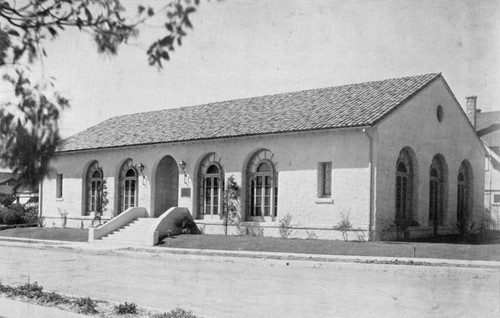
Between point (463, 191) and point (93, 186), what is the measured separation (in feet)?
57.2

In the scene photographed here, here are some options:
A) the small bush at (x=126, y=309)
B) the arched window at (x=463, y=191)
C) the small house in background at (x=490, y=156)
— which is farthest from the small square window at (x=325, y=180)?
the small bush at (x=126, y=309)

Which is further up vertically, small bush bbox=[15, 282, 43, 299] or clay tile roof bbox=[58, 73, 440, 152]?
clay tile roof bbox=[58, 73, 440, 152]

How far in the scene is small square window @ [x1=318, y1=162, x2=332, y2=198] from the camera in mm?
20250

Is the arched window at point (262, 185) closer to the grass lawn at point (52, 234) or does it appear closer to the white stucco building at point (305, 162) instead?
the white stucco building at point (305, 162)

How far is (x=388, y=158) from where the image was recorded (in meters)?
19.6

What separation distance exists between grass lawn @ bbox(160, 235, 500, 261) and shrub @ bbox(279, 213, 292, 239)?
854mm

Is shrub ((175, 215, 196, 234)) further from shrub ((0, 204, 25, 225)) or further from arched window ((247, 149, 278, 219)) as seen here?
shrub ((0, 204, 25, 225))

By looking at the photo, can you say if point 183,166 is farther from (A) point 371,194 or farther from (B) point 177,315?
(B) point 177,315

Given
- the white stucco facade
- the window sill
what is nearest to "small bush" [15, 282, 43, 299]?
the white stucco facade

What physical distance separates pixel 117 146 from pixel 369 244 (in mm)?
13578

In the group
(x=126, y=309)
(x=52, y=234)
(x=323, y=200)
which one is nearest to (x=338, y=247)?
(x=323, y=200)

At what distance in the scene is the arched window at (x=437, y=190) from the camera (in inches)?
898

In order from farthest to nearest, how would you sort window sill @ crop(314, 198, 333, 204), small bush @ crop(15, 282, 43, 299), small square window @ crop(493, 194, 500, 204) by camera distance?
small square window @ crop(493, 194, 500, 204)
window sill @ crop(314, 198, 333, 204)
small bush @ crop(15, 282, 43, 299)

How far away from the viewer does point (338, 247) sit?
1733 centimetres
